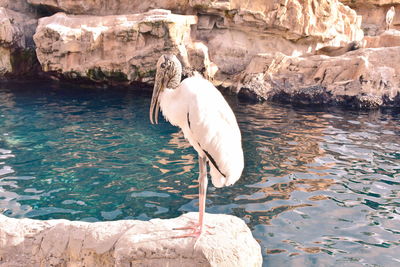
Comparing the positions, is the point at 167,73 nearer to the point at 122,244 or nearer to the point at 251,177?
the point at 122,244

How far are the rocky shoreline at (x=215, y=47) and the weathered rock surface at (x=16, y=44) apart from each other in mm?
35

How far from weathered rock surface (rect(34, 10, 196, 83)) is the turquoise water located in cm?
303

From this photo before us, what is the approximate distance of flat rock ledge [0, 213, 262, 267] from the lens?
366 cm

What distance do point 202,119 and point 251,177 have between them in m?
3.42

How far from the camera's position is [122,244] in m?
3.78

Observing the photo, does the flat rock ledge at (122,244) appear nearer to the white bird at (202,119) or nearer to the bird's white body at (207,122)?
the white bird at (202,119)

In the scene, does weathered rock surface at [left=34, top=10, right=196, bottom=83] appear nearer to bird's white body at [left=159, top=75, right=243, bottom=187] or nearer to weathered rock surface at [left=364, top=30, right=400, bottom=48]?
weathered rock surface at [left=364, top=30, right=400, bottom=48]

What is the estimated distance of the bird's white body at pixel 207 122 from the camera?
3723 millimetres

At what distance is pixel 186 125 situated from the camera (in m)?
3.90

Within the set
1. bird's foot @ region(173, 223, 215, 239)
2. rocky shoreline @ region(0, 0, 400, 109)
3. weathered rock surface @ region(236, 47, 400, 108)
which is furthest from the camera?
rocky shoreline @ region(0, 0, 400, 109)

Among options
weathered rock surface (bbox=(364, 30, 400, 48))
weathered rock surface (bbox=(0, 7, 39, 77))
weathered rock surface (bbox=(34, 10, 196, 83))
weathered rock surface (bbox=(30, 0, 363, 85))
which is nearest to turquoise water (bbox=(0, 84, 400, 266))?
weathered rock surface (bbox=(34, 10, 196, 83))

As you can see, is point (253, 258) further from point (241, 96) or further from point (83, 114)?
point (241, 96)

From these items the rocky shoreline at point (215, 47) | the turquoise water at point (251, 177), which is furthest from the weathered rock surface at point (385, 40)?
the turquoise water at point (251, 177)

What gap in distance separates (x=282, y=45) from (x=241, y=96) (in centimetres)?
348
